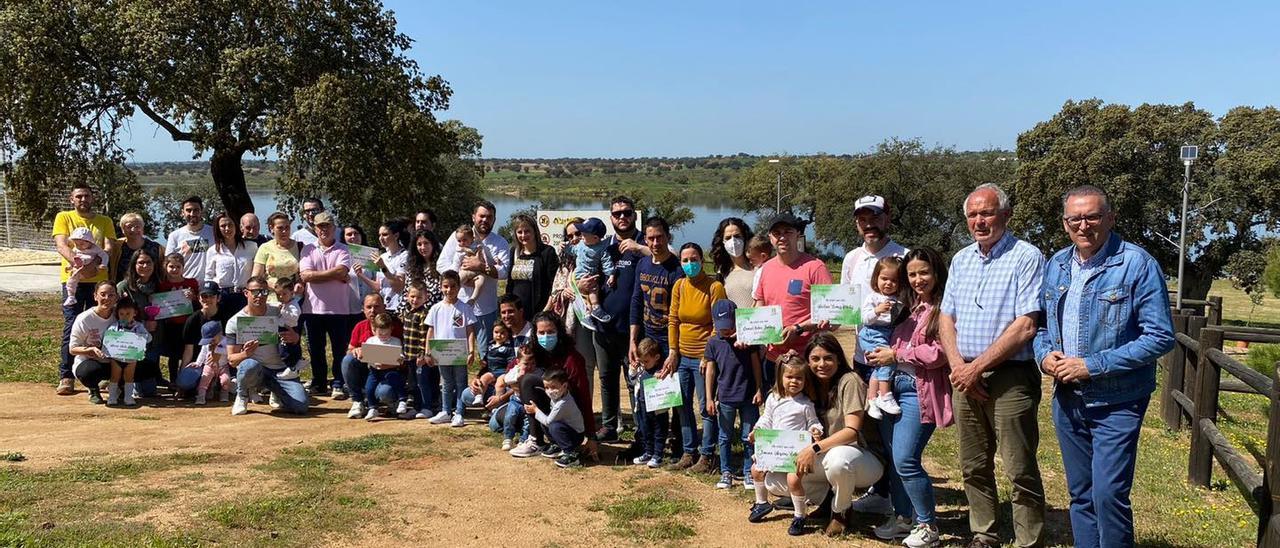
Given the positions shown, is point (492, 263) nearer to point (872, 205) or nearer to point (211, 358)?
point (211, 358)

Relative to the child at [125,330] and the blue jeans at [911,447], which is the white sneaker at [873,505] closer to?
the blue jeans at [911,447]

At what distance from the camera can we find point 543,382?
7004 millimetres

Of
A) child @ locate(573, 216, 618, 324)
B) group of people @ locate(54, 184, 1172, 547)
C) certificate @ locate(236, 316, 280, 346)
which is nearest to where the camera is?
group of people @ locate(54, 184, 1172, 547)

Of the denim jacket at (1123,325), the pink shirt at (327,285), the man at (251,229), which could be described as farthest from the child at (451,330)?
the denim jacket at (1123,325)

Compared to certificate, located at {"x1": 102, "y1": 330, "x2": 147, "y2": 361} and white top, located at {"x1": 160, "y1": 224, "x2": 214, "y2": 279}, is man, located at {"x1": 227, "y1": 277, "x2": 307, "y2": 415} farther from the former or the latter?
white top, located at {"x1": 160, "y1": 224, "x2": 214, "y2": 279}

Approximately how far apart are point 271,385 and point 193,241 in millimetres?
2006

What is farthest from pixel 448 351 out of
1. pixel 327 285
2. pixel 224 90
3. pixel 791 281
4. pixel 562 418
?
pixel 224 90

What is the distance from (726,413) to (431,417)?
10.6 feet

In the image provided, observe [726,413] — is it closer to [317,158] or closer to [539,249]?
[539,249]

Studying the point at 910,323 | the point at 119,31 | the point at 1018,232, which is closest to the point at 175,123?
the point at 119,31

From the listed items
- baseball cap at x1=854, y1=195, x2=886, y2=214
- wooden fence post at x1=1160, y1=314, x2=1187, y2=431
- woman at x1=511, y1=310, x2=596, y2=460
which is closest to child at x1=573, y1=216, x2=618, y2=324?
woman at x1=511, y1=310, x2=596, y2=460

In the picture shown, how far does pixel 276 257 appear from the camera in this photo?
8984 mm

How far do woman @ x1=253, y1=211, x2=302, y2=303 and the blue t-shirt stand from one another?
16.0 ft

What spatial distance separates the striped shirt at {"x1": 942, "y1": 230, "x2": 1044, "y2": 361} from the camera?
4473 mm
